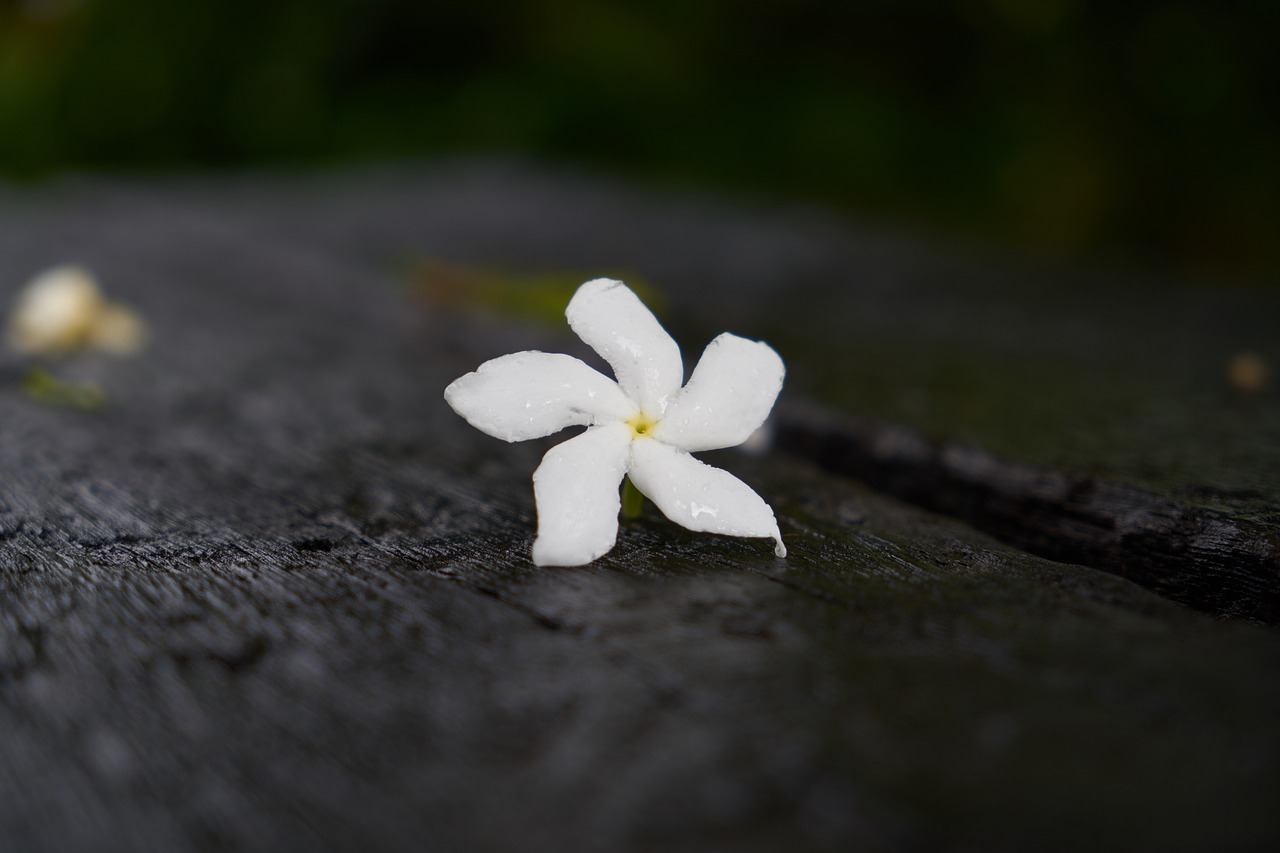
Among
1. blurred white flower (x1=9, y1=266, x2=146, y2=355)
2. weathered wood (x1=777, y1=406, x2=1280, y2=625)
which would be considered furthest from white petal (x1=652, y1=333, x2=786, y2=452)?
blurred white flower (x1=9, y1=266, x2=146, y2=355)

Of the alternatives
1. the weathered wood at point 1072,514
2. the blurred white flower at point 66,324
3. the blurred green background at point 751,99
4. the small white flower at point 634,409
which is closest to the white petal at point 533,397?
the small white flower at point 634,409

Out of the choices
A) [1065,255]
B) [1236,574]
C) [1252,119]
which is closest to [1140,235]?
[1252,119]

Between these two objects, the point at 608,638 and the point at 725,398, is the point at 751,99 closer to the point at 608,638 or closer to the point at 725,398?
the point at 725,398

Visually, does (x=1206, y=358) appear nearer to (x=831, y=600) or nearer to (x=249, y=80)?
(x=831, y=600)

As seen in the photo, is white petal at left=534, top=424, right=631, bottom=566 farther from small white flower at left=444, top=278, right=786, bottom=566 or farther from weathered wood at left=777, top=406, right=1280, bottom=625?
weathered wood at left=777, top=406, right=1280, bottom=625

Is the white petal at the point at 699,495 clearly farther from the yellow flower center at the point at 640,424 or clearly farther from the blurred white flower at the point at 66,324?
the blurred white flower at the point at 66,324

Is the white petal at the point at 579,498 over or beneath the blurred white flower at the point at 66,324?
over
